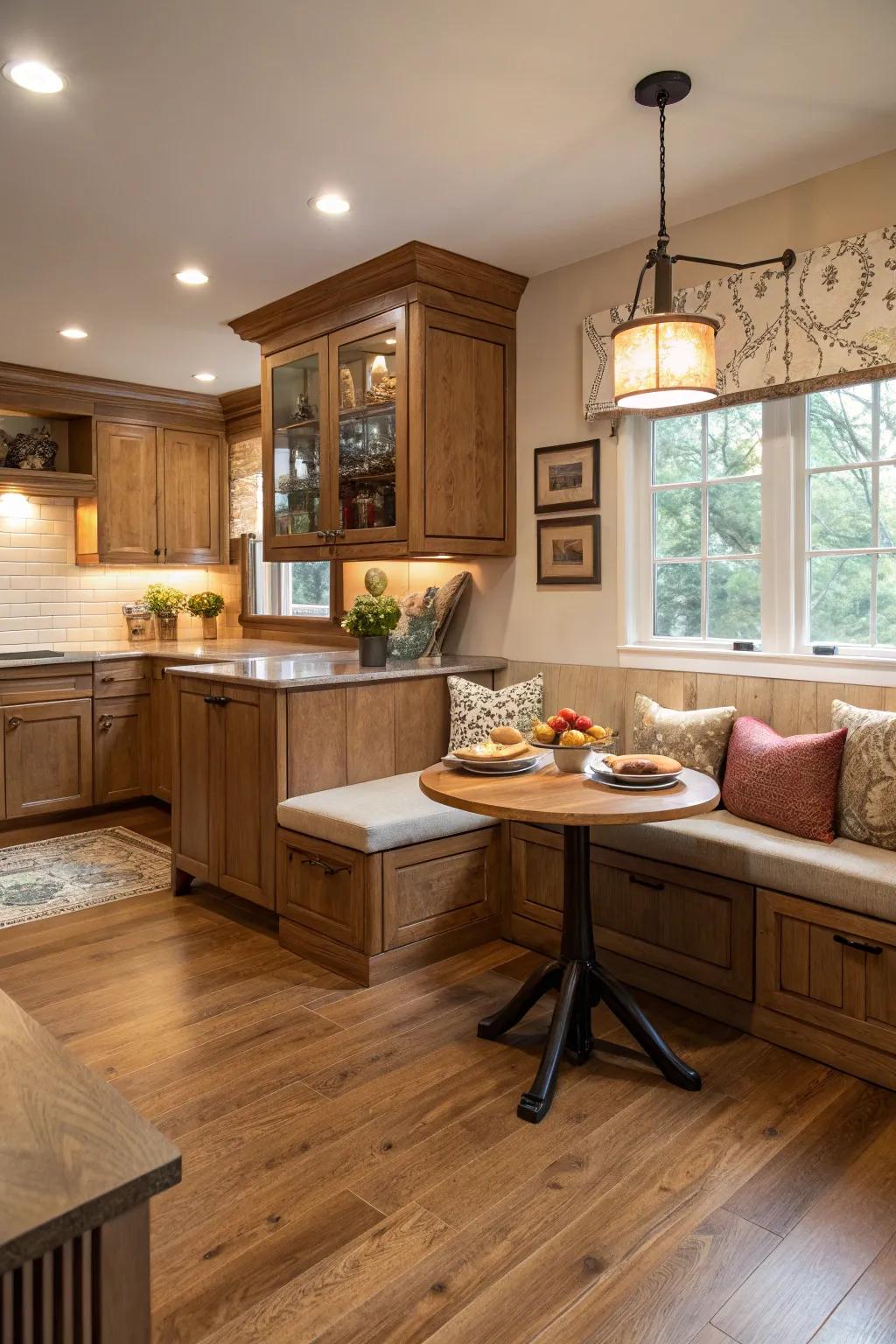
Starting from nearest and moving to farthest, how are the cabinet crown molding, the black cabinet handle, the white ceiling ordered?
1. the white ceiling
2. the black cabinet handle
3. the cabinet crown molding

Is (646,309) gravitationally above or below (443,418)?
above

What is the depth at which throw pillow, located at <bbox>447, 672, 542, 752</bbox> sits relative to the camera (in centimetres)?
380

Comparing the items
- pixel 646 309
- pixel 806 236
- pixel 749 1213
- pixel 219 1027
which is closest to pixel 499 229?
pixel 646 309

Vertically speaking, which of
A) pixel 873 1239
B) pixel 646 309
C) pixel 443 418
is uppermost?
pixel 646 309

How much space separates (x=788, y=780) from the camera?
2.82 m

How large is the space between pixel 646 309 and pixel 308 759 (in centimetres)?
208

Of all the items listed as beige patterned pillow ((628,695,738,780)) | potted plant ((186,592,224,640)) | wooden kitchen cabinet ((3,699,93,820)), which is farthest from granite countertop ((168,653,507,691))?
potted plant ((186,592,224,640))

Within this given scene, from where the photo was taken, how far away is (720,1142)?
221 centimetres

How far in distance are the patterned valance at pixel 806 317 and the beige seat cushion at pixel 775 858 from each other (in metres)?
1.43


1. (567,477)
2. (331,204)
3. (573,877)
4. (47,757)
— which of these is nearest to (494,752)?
(573,877)

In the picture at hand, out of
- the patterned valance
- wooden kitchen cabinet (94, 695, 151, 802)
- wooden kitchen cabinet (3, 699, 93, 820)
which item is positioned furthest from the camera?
wooden kitchen cabinet (94, 695, 151, 802)

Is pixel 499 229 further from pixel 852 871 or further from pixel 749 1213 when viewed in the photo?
pixel 749 1213

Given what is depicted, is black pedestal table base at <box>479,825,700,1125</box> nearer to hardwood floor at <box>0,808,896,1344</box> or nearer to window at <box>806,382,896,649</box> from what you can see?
hardwood floor at <box>0,808,896,1344</box>

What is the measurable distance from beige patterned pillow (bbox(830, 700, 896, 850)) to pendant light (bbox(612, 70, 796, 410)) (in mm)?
1085
